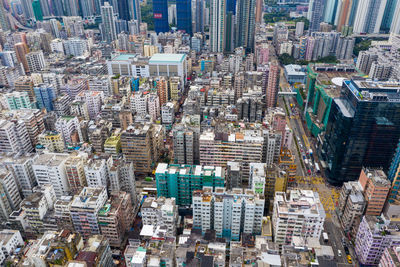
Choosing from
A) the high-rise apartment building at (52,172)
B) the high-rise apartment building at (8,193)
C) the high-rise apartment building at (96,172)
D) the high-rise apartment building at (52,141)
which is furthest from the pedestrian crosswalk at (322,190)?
the high-rise apartment building at (8,193)

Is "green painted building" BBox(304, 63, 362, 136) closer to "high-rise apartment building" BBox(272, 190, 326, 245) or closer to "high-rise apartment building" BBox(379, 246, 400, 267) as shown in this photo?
"high-rise apartment building" BBox(272, 190, 326, 245)

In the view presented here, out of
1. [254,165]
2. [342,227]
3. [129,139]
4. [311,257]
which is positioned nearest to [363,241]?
[342,227]

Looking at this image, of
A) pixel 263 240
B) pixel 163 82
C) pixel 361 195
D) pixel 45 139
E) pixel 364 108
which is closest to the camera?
pixel 263 240

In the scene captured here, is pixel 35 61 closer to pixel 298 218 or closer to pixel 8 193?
pixel 8 193

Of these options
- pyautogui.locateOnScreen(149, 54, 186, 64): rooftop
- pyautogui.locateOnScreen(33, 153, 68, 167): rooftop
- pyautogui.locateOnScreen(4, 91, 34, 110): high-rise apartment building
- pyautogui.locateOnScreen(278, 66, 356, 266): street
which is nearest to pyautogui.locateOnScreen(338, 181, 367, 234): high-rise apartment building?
pyautogui.locateOnScreen(278, 66, 356, 266): street

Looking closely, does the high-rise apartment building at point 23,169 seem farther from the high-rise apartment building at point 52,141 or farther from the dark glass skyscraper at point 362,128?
the dark glass skyscraper at point 362,128

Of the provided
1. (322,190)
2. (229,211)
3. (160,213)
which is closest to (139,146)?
(160,213)

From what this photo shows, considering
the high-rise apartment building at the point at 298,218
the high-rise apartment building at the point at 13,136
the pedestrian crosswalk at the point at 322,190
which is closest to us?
the high-rise apartment building at the point at 298,218

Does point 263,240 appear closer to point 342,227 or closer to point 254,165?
point 254,165
